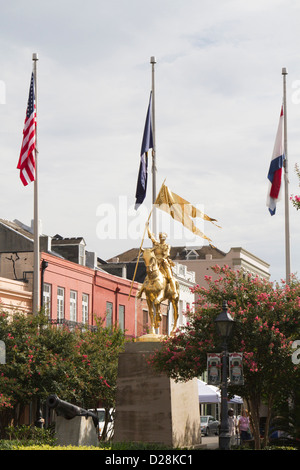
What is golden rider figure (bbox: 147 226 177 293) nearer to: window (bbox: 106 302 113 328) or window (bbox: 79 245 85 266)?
window (bbox: 79 245 85 266)

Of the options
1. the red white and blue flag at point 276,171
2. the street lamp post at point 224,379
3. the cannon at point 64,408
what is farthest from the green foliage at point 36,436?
the red white and blue flag at point 276,171

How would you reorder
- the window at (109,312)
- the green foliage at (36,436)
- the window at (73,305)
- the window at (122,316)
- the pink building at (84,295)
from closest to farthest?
the green foliage at (36,436) → the pink building at (84,295) → the window at (73,305) → the window at (109,312) → the window at (122,316)

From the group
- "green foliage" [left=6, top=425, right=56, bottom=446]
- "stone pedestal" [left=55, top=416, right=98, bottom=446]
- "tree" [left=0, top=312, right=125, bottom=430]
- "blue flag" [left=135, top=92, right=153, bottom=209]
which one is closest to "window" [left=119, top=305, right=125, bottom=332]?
"tree" [left=0, top=312, right=125, bottom=430]

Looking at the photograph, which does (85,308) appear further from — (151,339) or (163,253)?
(163,253)

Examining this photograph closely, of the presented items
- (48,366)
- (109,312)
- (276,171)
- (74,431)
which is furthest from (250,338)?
(109,312)

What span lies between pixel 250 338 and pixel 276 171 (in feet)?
34.6

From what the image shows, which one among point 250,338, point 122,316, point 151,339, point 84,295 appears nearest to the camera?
point 250,338

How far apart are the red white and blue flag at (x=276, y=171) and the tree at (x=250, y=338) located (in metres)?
7.66

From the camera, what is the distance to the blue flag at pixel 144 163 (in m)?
32.2

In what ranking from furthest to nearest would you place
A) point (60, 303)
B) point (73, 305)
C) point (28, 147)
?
point (73, 305)
point (60, 303)
point (28, 147)

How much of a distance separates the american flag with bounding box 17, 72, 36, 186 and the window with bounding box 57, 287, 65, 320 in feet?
56.9

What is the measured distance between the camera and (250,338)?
82.3 feet

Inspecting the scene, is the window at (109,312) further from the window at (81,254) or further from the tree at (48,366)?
the tree at (48,366)
